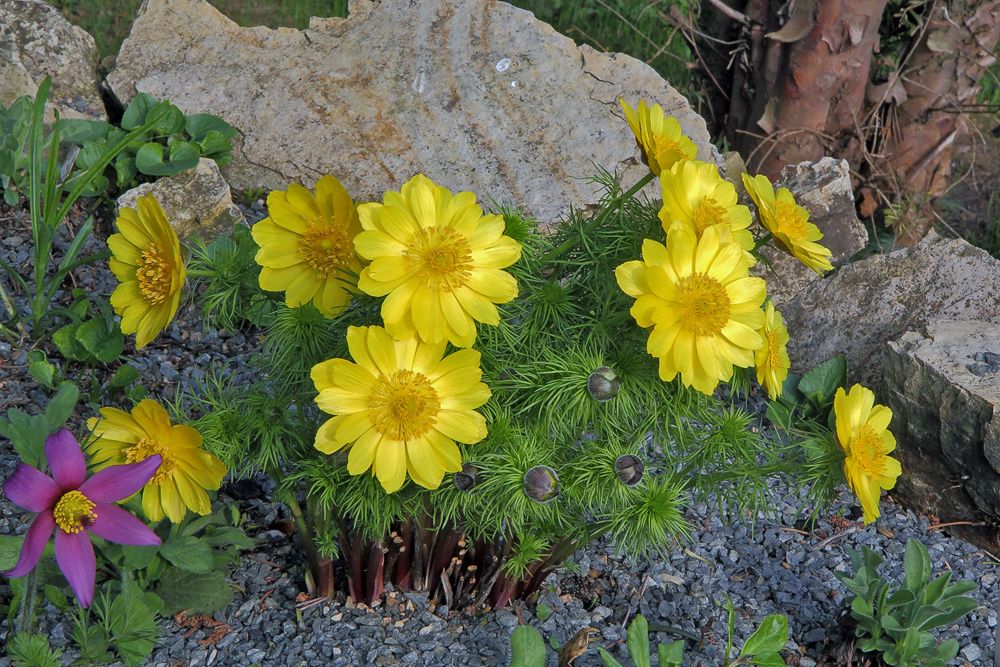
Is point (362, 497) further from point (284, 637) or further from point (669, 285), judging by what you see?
point (669, 285)

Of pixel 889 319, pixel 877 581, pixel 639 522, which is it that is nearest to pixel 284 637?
pixel 639 522

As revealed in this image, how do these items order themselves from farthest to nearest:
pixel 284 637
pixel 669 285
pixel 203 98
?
1. pixel 203 98
2. pixel 284 637
3. pixel 669 285

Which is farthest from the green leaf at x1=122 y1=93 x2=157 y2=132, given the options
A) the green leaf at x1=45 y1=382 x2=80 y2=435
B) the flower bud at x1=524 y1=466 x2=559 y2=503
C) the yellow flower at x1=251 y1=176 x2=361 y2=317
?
the flower bud at x1=524 y1=466 x2=559 y2=503

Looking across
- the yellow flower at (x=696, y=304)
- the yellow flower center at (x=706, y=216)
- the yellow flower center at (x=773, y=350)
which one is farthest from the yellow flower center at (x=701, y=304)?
the yellow flower center at (x=773, y=350)

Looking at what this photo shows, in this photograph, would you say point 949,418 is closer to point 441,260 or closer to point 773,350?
point 773,350

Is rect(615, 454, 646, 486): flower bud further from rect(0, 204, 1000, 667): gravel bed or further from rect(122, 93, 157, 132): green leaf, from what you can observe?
rect(122, 93, 157, 132): green leaf

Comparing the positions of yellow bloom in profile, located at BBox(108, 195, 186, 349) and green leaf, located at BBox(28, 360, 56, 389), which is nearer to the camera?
yellow bloom in profile, located at BBox(108, 195, 186, 349)

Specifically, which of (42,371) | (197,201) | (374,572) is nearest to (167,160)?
(197,201)
